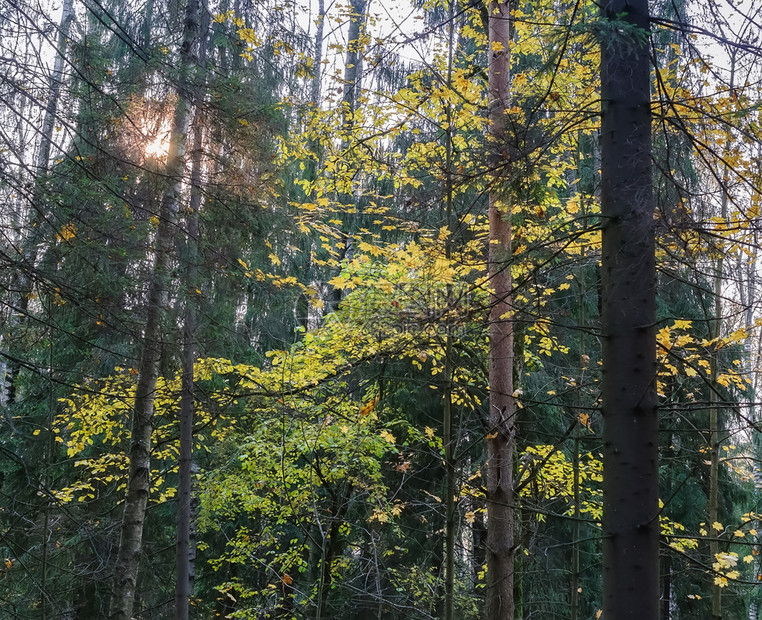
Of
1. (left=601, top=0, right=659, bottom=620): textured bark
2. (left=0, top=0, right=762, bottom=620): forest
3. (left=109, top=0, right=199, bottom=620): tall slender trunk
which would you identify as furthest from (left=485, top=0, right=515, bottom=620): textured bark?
(left=109, top=0, right=199, bottom=620): tall slender trunk

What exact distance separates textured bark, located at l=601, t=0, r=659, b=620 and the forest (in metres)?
0.01

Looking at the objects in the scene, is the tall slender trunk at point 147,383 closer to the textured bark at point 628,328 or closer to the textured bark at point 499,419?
the textured bark at point 499,419

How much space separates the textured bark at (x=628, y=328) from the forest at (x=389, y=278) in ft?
0.04

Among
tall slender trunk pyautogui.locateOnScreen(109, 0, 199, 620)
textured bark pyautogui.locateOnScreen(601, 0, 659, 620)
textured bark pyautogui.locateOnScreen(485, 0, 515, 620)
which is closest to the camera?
textured bark pyautogui.locateOnScreen(601, 0, 659, 620)

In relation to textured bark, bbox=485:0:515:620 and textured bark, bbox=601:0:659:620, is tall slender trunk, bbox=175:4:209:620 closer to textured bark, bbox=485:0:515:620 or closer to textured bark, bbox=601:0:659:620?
textured bark, bbox=485:0:515:620

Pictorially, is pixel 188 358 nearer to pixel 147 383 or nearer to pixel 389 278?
pixel 147 383

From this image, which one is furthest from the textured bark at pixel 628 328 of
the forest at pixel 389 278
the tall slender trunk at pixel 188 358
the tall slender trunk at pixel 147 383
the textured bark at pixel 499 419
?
the tall slender trunk at pixel 188 358

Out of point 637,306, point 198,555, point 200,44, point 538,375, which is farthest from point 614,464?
point 198,555

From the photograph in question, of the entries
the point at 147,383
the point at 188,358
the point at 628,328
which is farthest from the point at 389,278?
the point at 628,328

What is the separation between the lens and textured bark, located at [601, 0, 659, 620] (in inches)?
111

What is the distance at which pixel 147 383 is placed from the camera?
6941 millimetres

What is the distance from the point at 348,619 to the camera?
1138 centimetres

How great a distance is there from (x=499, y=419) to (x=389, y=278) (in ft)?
6.58

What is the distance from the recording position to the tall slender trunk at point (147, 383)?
635 cm
